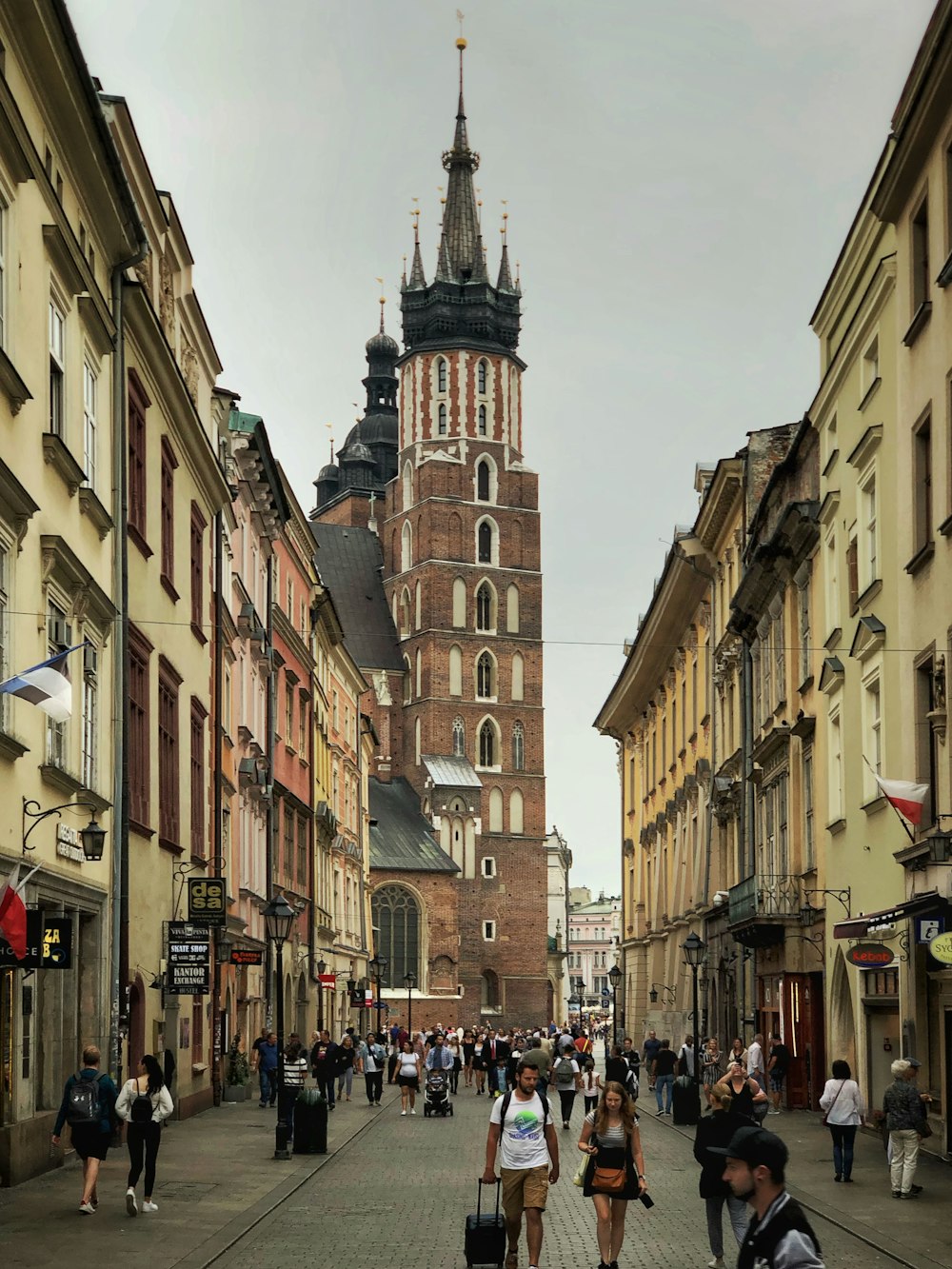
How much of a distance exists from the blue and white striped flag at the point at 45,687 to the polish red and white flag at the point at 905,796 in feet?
31.7

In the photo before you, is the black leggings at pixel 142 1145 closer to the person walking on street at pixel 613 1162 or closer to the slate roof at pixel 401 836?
the person walking on street at pixel 613 1162

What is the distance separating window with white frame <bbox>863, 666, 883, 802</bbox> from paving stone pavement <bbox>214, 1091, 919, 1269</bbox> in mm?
5507

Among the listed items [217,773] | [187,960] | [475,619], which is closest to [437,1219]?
[187,960]

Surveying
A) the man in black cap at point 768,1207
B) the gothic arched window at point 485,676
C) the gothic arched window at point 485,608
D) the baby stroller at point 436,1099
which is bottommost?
the baby stroller at point 436,1099

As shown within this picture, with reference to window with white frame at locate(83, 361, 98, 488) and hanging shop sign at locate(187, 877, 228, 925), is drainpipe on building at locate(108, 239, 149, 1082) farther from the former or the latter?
hanging shop sign at locate(187, 877, 228, 925)

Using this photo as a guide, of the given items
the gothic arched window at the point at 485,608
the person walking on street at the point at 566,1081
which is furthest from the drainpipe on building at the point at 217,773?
the gothic arched window at the point at 485,608

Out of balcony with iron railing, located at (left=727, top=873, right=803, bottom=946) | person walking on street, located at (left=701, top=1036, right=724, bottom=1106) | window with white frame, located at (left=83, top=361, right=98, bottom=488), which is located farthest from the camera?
person walking on street, located at (left=701, top=1036, right=724, bottom=1106)

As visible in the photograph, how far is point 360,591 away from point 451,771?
1562cm

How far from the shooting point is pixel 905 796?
73.2 feet

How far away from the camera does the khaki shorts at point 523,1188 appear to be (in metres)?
13.8

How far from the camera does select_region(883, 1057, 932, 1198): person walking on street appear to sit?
18062mm

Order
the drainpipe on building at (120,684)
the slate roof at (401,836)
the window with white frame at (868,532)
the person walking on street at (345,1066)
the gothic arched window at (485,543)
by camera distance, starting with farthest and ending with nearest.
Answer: the gothic arched window at (485,543), the slate roof at (401,836), the person walking on street at (345,1066), the window with white frame at (868,532), the drainpipe on building at (120,684)

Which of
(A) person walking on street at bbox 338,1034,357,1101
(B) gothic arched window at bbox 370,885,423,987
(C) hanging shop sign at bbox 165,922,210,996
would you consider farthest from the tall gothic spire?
(C) hanging shop sign at bbox 165,922,210,996

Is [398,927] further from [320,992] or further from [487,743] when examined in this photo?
[320,992]
